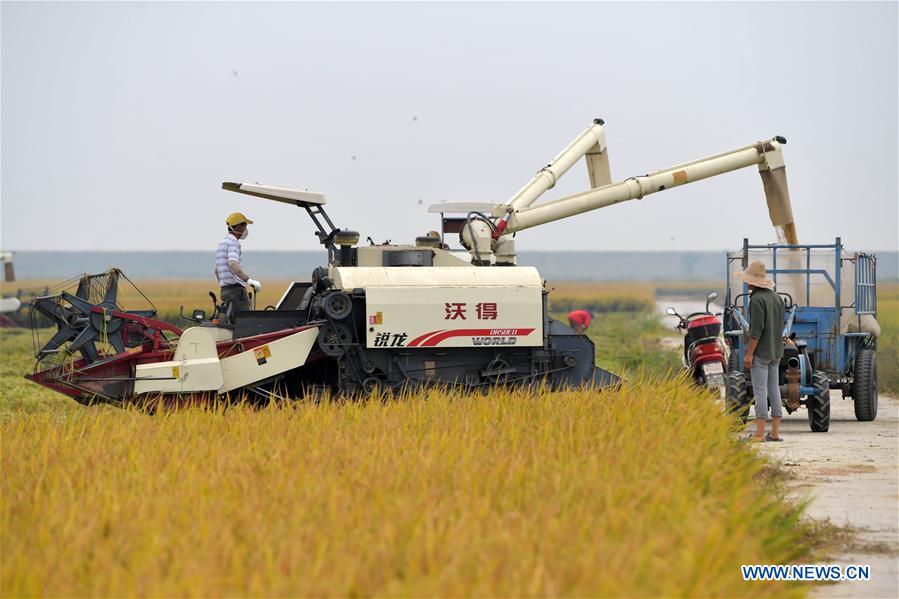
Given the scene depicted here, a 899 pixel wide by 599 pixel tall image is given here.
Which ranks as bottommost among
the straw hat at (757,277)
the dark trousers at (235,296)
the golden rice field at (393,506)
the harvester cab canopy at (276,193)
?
the golden rice field at (393,506)

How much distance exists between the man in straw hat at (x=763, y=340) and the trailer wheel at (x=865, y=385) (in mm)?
2834

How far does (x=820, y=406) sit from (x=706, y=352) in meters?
1.59

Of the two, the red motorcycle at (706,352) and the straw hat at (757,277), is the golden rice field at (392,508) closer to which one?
the straw hat at (757,277)

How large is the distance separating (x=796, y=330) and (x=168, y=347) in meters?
7.69

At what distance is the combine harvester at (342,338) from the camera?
537 inches

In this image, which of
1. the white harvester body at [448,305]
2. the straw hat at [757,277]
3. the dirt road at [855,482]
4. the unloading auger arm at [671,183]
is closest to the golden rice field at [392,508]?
the dirt road at [855,482]

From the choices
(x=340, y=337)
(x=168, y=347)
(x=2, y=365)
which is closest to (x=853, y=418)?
(x=340, y=337)

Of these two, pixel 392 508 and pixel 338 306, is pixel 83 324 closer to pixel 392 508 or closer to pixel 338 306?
pixel 338 306

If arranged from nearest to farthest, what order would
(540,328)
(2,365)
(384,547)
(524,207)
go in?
(384,547)
(540,328)
(524,207)
(2,365)

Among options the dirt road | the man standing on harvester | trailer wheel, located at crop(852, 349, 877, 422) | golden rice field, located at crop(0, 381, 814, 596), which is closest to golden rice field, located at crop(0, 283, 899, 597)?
golden rice field, located at crop(0, 381, 814, 596)

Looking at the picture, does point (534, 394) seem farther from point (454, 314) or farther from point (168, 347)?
point (168, 347)

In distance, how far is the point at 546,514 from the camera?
655cm

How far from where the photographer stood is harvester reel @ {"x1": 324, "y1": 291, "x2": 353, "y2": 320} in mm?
13898

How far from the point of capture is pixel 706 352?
15984 millimetres
